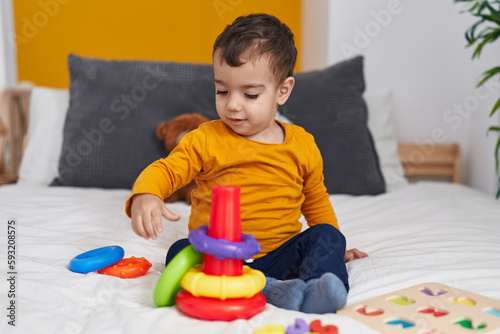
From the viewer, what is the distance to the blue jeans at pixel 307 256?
0.80 m

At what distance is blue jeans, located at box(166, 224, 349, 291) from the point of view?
0.80 metres

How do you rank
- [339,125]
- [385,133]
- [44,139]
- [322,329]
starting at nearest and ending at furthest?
1. [322,329]
2. [339,125]
3. [44,139]
4. [385,133]

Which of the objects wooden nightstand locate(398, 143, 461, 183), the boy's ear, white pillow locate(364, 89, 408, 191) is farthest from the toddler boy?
wooden nightstand locate(398, 143, 461, 183)

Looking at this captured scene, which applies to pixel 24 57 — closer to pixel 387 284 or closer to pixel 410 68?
pixel 410 68

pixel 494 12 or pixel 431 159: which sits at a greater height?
pixel 494 12

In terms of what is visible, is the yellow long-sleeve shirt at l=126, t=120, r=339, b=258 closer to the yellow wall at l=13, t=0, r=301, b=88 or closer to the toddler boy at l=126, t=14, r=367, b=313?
the toddler boy at l=126, t=14, r=367, b=313

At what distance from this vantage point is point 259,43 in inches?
33.8

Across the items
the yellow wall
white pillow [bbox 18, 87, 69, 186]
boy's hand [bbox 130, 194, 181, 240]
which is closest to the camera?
boy's hand [bbox 130, 194, 181, 240]

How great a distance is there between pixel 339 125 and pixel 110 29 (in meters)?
1.53

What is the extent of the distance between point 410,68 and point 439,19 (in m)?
0.25

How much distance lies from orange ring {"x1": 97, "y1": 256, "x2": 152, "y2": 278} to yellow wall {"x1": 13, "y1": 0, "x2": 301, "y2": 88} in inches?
75.5

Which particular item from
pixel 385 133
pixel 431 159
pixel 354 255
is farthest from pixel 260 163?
pixel 431 159

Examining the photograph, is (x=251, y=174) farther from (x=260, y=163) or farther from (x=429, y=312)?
(x=429, y=312)

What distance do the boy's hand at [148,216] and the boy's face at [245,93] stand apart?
0.24m
